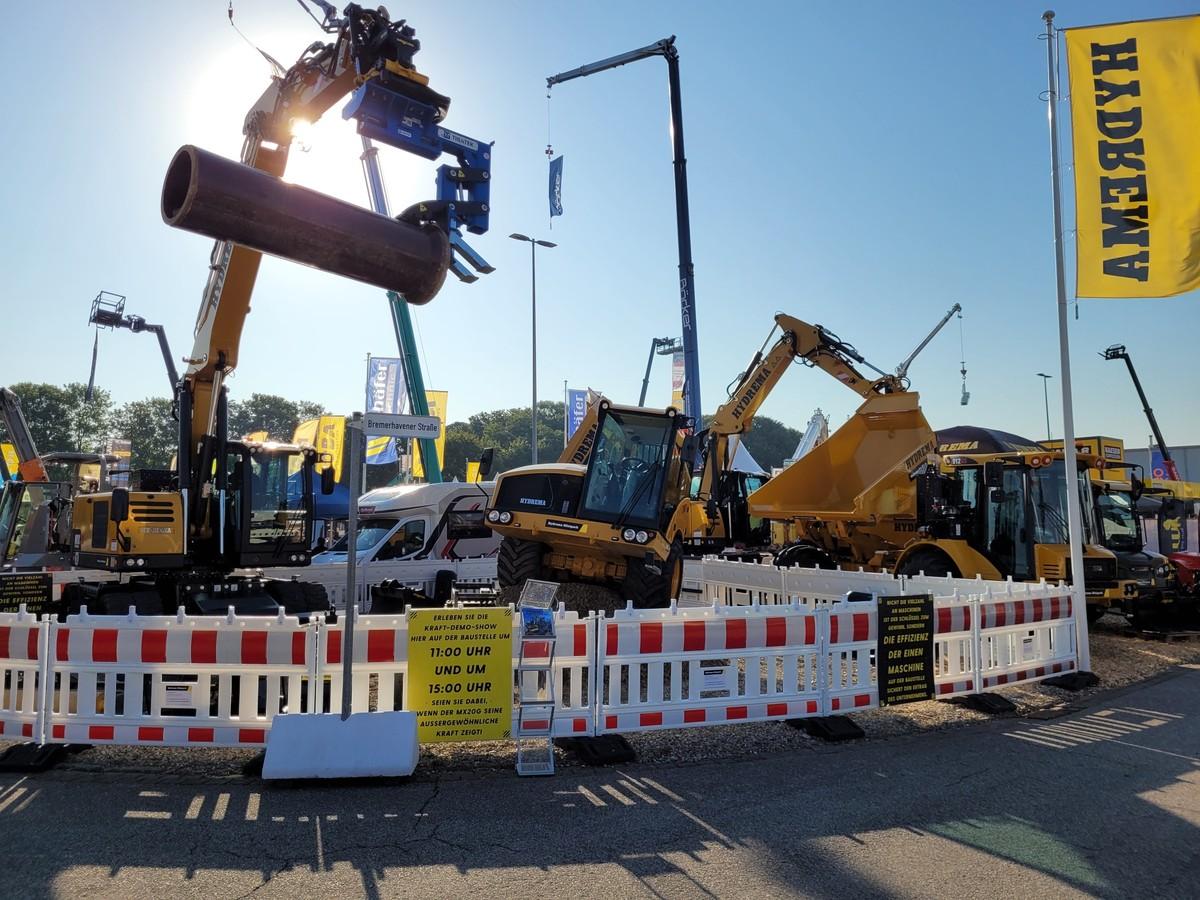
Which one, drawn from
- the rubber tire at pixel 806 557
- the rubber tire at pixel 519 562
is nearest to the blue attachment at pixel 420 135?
the rubber tire at pixel 519 562

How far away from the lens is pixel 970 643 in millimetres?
7918

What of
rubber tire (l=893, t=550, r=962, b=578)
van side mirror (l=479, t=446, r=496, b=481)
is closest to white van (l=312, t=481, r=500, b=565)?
van side mirror (l=479, t=446, r=496, b=481)

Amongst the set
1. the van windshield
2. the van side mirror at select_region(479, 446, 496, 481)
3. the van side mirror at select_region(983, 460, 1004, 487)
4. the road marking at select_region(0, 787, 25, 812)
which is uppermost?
the van side mirror at select_region(479, 446, 496, 481)

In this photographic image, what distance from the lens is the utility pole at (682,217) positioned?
15.2 meters

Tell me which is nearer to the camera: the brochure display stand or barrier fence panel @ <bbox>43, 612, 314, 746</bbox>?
barrier fence panel @ <bbox>43, 612, 314, 746</bbox>

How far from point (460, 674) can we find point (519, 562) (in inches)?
179

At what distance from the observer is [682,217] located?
51.8ft

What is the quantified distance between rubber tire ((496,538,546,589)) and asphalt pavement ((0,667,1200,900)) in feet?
15.7

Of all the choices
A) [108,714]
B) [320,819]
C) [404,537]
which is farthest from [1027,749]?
[404,537]

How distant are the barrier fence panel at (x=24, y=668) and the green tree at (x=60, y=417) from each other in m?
66.6

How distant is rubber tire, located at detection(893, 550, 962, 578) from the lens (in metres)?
12.4

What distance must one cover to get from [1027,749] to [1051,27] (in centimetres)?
832

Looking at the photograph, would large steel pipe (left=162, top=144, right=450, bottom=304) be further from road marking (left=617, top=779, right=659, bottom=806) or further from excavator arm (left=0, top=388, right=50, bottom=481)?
excavator arm (left=0, top=388, right=50, bottom=481)

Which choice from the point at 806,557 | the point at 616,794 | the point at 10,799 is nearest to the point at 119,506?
the point at 10,799
